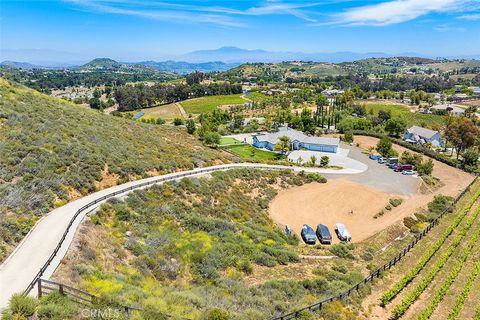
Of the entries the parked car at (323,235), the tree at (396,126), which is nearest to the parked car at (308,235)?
the parked car at (323,235)

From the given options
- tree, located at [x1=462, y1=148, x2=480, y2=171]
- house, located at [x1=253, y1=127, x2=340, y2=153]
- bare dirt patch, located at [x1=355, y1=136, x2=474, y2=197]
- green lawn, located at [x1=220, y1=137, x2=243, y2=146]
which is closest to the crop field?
bare dirt patch, located at [x1=355, y1=136, x2=474, y2=197]

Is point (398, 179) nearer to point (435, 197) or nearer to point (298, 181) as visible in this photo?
point (435, 197)

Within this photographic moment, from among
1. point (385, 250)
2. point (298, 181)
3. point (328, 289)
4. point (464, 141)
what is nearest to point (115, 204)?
point (328, 289)

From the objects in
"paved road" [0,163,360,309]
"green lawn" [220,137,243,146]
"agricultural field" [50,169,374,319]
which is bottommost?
"green lawn" [220,137,243,146]

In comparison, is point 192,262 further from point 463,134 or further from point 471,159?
point 463,134

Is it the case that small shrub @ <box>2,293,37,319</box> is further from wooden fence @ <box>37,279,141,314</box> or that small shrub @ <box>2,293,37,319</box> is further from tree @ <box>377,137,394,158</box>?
tree @ <box>377,137,394,158</box>

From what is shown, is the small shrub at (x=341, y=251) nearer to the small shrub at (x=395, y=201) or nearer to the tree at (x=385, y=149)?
the small shrub at (x=395, y=201)
